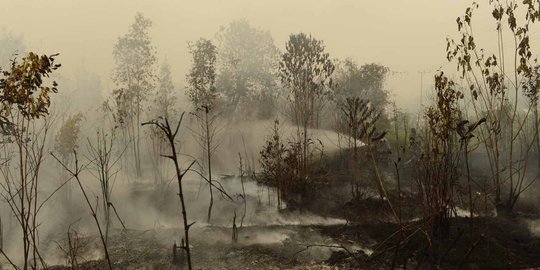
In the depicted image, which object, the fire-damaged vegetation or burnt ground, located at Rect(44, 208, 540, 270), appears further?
burnt ground, located at Rect(44, 208, 540, 270)

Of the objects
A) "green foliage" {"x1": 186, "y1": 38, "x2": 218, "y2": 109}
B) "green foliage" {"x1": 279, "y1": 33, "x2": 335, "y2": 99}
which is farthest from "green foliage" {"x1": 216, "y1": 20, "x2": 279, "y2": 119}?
"green foliage" {"x1": 279, "y1": 33, "x2": 335, "y2": 99}

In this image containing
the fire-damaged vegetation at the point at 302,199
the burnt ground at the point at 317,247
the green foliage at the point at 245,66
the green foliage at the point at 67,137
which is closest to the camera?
the fire-damaged vegetation at the point at 302,199

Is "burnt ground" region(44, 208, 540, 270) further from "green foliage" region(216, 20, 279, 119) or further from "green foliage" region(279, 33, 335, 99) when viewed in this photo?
"green foliage" region(216, 20, 279, 119)

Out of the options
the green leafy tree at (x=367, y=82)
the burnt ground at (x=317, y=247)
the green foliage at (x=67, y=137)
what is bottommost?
the burnt ground at (x=317, y=247)

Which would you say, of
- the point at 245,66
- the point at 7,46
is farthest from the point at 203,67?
the point at 7,46

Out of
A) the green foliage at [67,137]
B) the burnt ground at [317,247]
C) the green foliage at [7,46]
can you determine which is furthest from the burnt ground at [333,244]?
the green foliage at [7,46]

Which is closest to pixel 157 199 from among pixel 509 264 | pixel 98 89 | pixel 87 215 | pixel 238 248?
pixel 87 215

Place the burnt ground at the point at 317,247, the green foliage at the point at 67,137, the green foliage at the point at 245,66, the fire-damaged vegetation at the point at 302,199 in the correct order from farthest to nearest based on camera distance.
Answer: the green foliage at the point at 245,66 < the green foliage at the point at 67,137 < the burnt ground at the point at 317,247 < the fire-damaged vegetation at the point at 302,199

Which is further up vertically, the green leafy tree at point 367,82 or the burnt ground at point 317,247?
the green leafy tree at point 367,82

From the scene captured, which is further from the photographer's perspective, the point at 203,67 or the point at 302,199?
the point at 203,67

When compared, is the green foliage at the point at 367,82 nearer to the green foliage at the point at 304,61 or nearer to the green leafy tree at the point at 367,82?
the green leafy tree at the point at 367,82

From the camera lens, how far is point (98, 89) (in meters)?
44.2

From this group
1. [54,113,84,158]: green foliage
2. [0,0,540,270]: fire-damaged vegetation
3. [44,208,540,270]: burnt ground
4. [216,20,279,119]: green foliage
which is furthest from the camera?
[216,20,279,119]: green foliage

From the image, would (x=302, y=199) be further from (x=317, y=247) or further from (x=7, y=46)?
(x=7, y=46)
